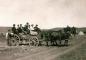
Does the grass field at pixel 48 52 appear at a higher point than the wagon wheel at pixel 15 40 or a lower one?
lower

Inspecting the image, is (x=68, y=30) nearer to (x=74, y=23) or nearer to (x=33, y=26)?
(x=74, y=23)

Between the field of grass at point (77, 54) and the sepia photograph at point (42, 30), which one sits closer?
the sepia photograph at point (42, 30)

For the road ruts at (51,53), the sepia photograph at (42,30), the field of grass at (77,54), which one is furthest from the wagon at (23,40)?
the field of grass at (77,54)

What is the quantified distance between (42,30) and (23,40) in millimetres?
315

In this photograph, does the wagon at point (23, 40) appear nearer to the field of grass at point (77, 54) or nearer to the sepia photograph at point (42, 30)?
the sepia photograph at point (42, 30)

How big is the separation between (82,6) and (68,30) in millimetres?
452

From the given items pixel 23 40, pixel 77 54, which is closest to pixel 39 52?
pixel 23 40

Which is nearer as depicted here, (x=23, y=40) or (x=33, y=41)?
(x=33, y=41)

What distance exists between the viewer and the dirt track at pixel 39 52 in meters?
2.70

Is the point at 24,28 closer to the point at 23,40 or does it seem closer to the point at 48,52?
the point at 23,40

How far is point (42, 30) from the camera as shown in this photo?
9.23 feet

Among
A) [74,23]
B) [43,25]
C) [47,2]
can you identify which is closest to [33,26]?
[43,25]

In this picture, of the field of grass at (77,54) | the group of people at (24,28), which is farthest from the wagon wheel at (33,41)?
the field of grass at (77,54)

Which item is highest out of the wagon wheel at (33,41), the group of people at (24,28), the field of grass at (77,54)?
the group of people at (24,28)
